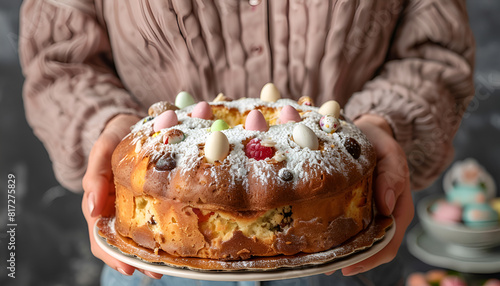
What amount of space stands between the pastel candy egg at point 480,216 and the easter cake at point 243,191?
57.1 inches

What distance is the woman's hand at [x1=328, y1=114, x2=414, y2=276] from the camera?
0.86m

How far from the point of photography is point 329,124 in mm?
811

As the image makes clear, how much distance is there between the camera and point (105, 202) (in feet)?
2.92

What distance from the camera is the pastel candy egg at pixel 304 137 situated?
0.75 metres

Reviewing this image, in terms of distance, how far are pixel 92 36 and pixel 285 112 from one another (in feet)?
1.94

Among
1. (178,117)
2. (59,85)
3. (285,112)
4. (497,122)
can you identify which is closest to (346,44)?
(285,112)

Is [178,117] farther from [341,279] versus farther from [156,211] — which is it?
[341,279]

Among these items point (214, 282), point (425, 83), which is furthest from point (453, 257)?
point (214, 282)

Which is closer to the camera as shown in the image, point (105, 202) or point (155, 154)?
point (155, 154)

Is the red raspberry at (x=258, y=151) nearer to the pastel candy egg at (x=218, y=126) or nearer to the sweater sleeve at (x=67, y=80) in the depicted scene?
the pastel candy egg at (x=218, y=126)

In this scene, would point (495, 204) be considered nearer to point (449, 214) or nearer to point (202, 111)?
point (449, 214)

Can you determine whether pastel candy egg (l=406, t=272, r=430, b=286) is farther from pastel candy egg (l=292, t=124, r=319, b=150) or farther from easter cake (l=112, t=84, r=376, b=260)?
pastel candy egg (l=292, t=124, r=319, b=150)

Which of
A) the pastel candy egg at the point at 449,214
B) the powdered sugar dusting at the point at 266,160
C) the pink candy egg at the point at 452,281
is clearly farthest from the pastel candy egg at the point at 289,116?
the pink candy egg at the point at 452,281

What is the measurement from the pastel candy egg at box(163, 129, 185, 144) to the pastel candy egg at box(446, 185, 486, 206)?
1702 millimetres
